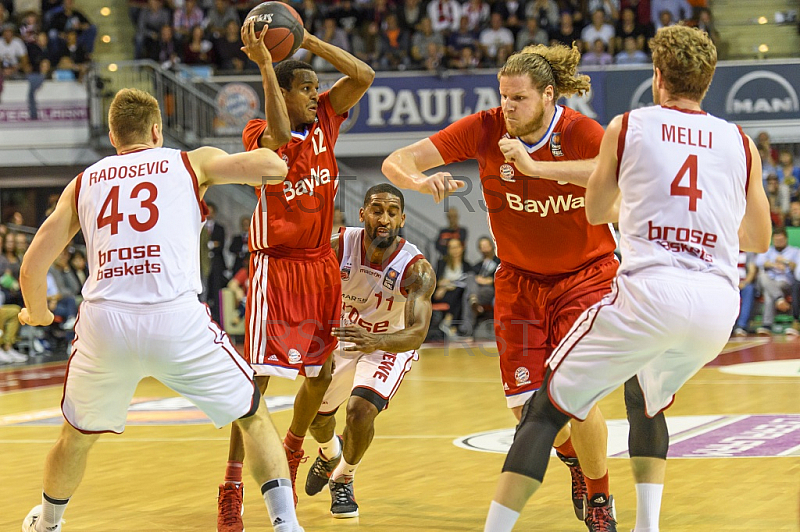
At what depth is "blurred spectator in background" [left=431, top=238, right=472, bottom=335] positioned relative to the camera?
15164 mm

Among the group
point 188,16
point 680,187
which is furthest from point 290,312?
point 188,16

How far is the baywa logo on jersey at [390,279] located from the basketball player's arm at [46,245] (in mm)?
2196

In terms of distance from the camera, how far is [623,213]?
396 centimetres

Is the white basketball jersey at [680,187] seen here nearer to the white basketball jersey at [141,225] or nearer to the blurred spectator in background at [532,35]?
the white basketball jersey at [141,225]

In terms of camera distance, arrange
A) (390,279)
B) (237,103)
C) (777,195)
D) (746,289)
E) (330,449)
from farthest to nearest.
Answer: (237,103)
(777,195)
(746,289)
(390,279)
(330,449)

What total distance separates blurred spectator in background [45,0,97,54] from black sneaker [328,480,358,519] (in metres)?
15.1

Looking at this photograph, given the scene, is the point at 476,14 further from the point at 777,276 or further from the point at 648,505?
the point at 648,505

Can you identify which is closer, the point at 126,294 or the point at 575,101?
the point at 126,294

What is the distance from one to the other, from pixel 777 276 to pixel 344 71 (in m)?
10.9

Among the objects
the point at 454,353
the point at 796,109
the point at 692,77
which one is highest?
the point at 692,77

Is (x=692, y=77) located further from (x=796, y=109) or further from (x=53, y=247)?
(x=796, y=109)

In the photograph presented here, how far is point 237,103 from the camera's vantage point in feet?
57.4

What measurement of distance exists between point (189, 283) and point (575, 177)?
5.46ft

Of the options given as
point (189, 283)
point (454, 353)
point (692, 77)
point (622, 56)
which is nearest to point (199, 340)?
point (189, 283)
